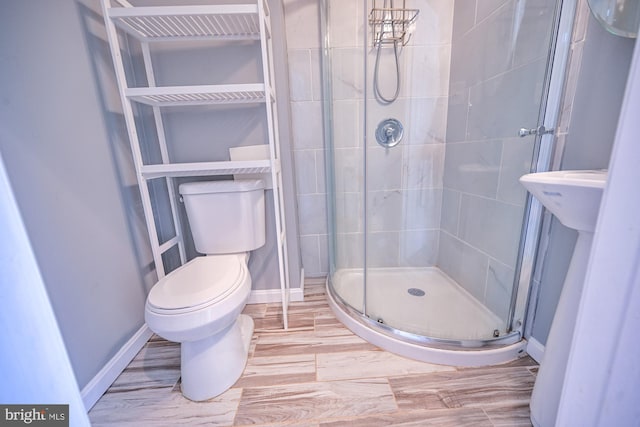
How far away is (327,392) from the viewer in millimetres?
987

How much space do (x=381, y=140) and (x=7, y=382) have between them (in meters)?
1.69

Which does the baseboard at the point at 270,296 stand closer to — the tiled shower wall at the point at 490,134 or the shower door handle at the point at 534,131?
the tiled shower wall at the point at 490,134

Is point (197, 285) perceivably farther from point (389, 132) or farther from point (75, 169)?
point (389, 132)

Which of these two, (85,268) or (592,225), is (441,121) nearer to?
(592,225)

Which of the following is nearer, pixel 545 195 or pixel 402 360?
pixel 545 195

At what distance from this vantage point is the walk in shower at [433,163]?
3.66 feet

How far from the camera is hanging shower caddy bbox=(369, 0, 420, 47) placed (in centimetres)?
142

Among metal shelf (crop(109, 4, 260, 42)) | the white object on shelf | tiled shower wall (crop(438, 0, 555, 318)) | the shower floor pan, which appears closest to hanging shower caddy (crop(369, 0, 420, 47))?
tiled shower wall (crop(438, 0, 555, 318))

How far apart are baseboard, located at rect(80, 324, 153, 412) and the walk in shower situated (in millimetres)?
1059

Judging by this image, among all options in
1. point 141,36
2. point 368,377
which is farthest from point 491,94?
point 141,36

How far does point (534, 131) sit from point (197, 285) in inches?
60.5

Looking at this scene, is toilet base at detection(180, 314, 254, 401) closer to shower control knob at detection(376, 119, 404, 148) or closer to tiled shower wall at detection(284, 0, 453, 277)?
tiled shower wall at detection(284, 0, 453, 277)

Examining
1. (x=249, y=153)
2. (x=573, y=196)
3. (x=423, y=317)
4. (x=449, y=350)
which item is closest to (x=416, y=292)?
(x=423, y=317)

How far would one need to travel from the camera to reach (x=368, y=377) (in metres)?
1.05
